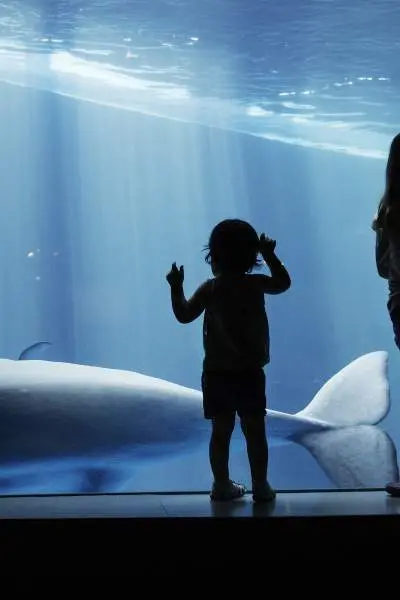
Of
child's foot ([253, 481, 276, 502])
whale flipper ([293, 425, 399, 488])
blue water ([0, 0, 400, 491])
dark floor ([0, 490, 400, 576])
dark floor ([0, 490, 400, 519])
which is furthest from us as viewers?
blue water ([0, 0, 400, 491])

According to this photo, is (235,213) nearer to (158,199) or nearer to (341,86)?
(158,199)

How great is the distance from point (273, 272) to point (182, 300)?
0.40m

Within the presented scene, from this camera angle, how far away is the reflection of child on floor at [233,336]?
9.96ft

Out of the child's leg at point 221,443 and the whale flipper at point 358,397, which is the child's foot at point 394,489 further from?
the whale flipper at point 358,397

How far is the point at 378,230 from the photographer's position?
10.7 ft

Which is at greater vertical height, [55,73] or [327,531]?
[55,73]

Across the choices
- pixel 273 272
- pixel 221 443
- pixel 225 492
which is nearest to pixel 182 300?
pixel 273 272

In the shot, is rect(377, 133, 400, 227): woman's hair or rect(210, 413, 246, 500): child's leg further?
rect(377, 133, 400, 227): woman's hair

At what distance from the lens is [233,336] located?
310 cm

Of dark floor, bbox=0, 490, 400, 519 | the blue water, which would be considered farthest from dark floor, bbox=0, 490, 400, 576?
the blue water

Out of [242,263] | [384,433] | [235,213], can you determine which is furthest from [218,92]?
[235,213]

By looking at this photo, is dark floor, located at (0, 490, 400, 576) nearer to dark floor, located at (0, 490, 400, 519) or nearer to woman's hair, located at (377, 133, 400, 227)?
dark floor, located at (0, 490, 400, 519)

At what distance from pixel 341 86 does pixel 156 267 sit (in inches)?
791

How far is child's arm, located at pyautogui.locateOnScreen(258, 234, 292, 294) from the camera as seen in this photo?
9.98ft
